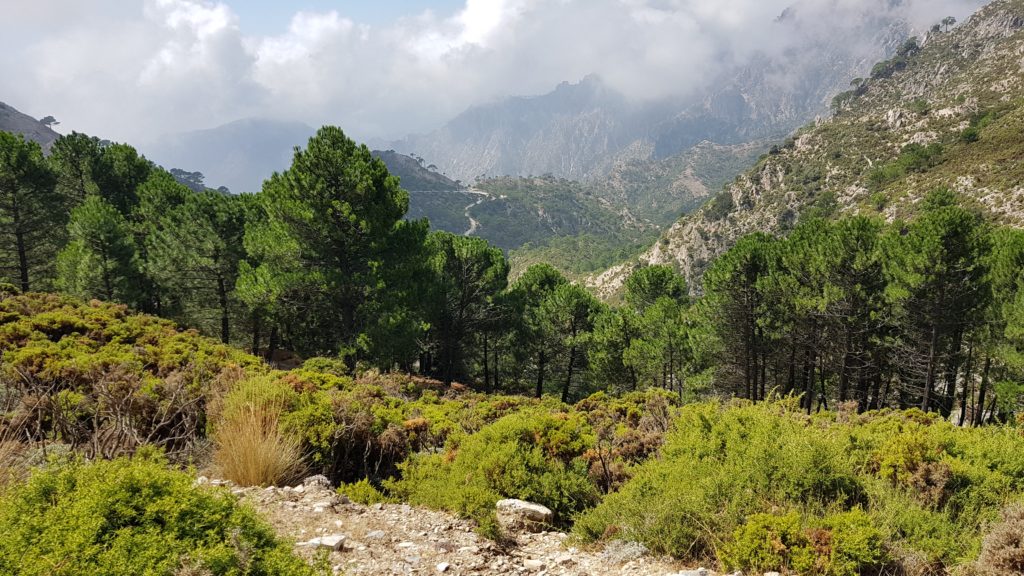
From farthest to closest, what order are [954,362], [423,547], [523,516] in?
[954,362], [523,516], [423,547]

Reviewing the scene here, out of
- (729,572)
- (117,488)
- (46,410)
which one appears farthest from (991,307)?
(46,410)

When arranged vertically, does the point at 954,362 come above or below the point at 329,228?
below

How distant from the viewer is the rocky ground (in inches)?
147

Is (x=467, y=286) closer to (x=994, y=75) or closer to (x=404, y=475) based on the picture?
(x=404, y=475)

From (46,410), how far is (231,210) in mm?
18525

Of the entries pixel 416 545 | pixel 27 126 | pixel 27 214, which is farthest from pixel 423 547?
pixel 27 126

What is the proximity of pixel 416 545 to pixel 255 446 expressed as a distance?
8.18 feet

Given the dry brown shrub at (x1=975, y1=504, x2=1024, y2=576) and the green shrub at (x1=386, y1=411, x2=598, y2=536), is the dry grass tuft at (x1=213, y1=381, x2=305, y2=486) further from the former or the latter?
the dry brown shrub at (x1=975, y1=504, x2=1024, y2=576)

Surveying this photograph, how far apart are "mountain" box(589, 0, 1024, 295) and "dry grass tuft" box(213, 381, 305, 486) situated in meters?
63.2

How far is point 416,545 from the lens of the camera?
4.20 meters

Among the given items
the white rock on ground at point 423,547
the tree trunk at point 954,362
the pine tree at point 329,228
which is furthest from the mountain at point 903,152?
the white rock on ground at point 423,547

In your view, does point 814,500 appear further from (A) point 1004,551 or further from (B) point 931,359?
(B) point 931,359

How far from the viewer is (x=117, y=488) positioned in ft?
8.80

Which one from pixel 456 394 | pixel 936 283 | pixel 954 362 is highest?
pixel 936 283
